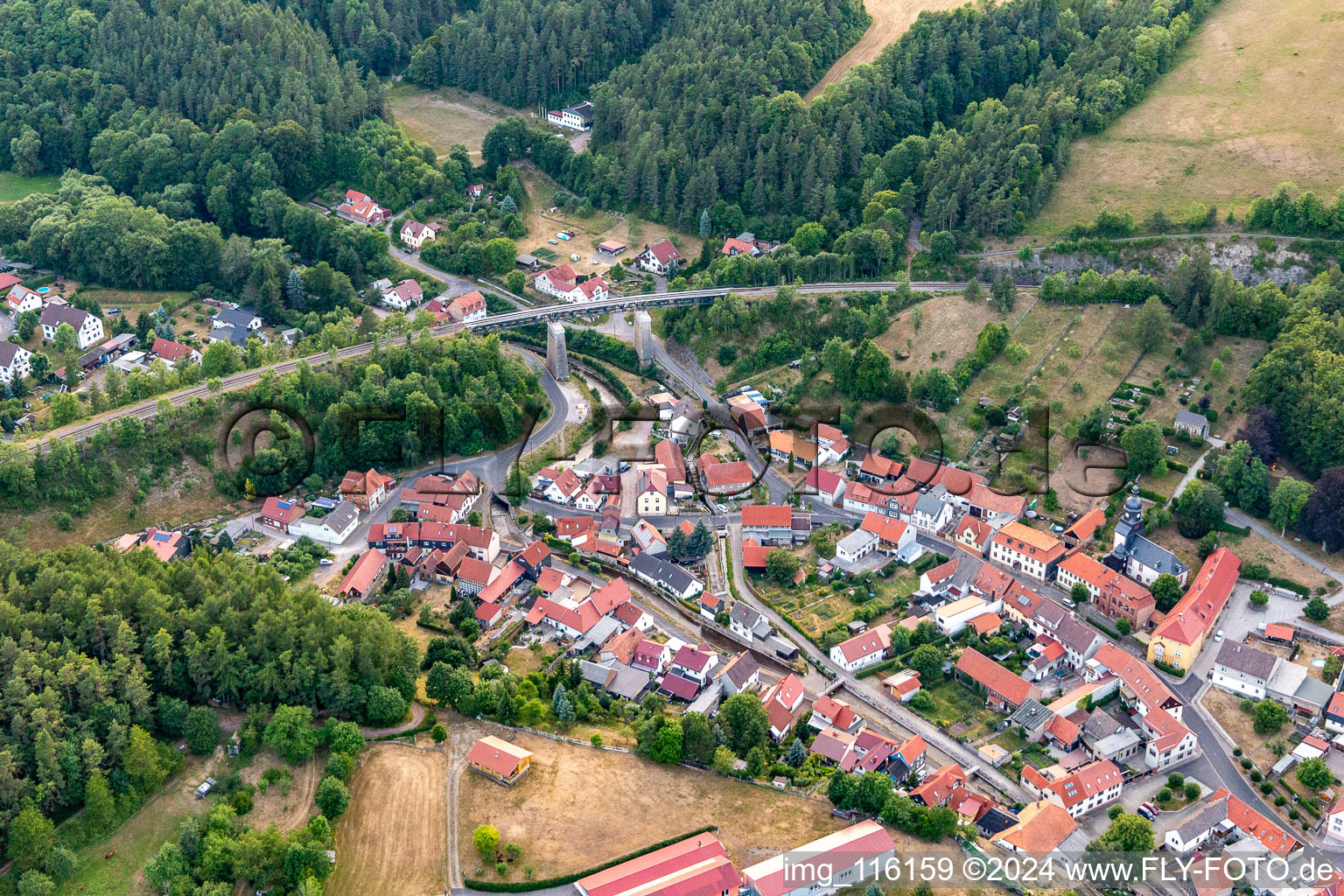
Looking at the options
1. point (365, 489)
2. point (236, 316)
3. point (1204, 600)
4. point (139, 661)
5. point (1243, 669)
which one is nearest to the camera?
point (139, 661)

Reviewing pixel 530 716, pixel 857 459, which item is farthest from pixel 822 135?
pixel 530 716

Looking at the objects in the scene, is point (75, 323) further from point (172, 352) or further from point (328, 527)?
point (328, 527)

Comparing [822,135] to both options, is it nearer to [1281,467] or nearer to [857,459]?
[857,459]

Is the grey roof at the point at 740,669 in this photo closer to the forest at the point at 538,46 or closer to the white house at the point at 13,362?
the white house at the point at 13,362

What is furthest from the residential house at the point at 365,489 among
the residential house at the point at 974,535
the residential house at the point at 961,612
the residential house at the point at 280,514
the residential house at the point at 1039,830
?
the residential house at the point at 1039,830

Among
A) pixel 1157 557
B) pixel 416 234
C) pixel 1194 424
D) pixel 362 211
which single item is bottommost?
pixel 416 234

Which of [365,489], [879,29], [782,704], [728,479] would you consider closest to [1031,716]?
[782,704]
